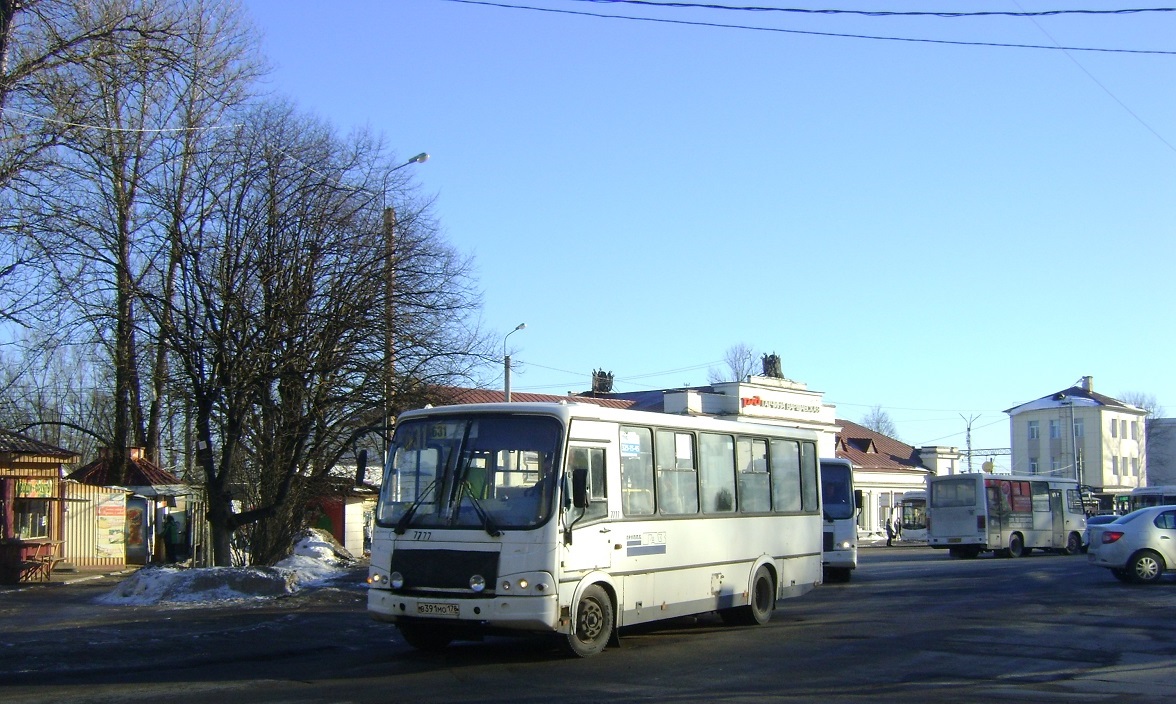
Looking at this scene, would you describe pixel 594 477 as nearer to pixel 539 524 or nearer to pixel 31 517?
pixel 539 524

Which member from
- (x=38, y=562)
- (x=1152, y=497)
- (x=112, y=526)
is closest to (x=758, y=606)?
(x=38, y=562)

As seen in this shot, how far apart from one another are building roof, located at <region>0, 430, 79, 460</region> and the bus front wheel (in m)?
15.5

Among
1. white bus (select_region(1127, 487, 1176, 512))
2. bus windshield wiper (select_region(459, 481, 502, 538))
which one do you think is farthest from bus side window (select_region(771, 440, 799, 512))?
white bus (select_region(1127, 487, 1176, 512))

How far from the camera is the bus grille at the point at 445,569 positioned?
1157cm

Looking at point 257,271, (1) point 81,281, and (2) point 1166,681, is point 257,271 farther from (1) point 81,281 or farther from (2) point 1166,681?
(2) point 1166,681

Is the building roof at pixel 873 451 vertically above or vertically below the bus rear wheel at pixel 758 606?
above

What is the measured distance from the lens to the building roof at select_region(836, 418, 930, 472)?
69.1 m

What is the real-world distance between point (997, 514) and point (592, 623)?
99.4 feet

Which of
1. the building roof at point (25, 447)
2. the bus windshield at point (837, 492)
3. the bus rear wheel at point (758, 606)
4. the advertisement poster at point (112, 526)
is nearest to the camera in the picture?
the bus rear wheel at point (758, 606)

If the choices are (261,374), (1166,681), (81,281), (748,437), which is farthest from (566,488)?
(81,281)

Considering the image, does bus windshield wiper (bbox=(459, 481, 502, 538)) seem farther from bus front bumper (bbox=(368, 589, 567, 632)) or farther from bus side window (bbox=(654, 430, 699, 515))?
bus side window (bbox=(654, 430, 699, 515))

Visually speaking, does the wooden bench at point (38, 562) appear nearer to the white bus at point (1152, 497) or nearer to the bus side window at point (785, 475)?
the bus side window at point (785, 475)

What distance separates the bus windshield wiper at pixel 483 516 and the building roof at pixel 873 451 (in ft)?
183

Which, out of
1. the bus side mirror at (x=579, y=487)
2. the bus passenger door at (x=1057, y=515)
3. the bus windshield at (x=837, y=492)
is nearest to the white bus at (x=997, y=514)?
the bus passenger door at (x=1057, y=515)
